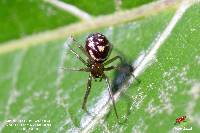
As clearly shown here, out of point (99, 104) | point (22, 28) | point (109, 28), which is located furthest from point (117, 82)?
point (22, 28)

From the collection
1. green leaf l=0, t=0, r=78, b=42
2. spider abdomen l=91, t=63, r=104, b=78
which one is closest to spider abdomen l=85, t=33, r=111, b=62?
spider abdomen l=91, t=63, r=104, b=78

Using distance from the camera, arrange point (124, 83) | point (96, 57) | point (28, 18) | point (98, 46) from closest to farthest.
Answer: point (124, 83) < point (98, 46) < point (96, 57) < point (28, 18)

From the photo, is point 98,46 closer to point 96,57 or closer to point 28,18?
point 96,57

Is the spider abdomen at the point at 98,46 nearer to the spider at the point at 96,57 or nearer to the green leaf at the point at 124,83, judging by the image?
the spider at the point at 96,57

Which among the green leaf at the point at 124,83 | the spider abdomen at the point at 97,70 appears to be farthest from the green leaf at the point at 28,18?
the spider abdomen at the point at 97,70

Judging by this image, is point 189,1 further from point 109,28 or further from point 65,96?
point 65,96

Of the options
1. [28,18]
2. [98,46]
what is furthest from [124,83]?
[28,18]

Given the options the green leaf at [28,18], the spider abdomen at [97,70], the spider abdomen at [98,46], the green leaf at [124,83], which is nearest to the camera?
the green leaf at [124,83]

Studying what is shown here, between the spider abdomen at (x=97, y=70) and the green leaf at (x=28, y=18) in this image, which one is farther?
the green leaf at (x=28, y=18)

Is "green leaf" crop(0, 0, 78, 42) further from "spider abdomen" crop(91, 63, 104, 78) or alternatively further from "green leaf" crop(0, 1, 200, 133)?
"spider abdomen" crop(91, 63, 104, 78)
